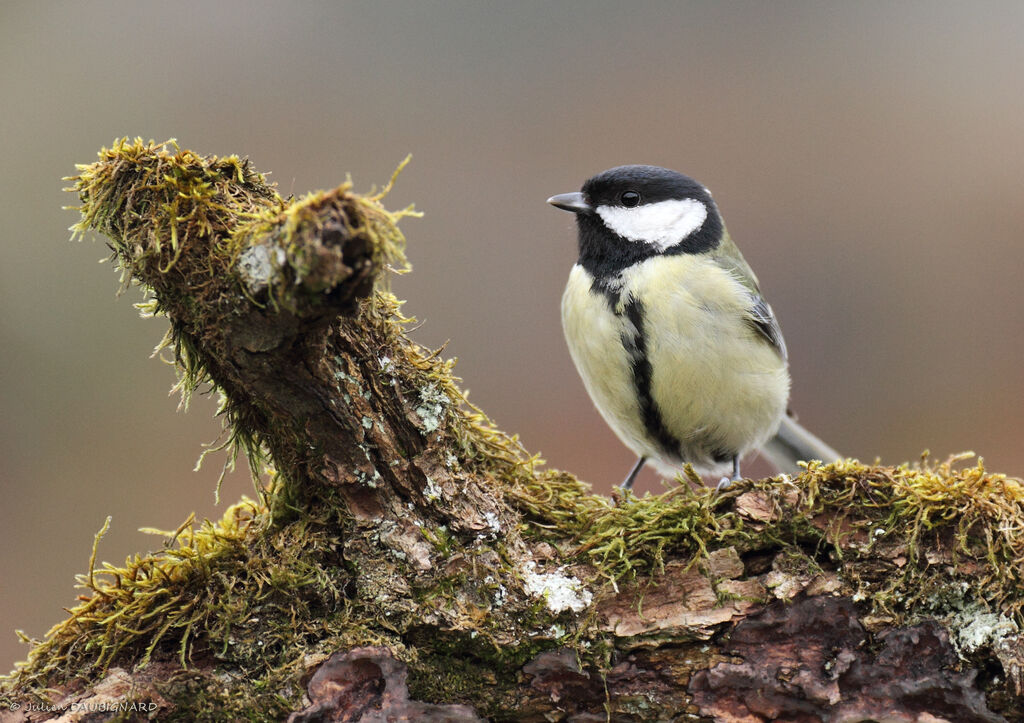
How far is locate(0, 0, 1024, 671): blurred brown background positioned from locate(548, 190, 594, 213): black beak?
147cm

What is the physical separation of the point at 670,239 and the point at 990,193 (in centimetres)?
297

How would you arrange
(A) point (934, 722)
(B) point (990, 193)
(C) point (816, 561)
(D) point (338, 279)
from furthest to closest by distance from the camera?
(B) point (990, 193) < (C) point (816, 561) < (A) point (934, 722) < (D) point (338, 279)

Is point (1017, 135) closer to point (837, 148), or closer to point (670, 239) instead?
point (837, 148)

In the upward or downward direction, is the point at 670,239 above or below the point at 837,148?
below

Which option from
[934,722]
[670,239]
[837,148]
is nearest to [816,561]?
[934,722]

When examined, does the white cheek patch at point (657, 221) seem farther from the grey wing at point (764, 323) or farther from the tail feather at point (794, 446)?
the tail feather at point (794, 446)

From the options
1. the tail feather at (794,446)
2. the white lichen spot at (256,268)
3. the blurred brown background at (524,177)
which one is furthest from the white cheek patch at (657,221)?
the blurred brown background at (524,177)

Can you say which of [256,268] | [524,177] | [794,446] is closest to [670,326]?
[794,446]

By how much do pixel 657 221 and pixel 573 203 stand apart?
0.24m

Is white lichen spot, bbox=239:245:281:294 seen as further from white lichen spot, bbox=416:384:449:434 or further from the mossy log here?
white lichen spot, bbox=416:384:449:434

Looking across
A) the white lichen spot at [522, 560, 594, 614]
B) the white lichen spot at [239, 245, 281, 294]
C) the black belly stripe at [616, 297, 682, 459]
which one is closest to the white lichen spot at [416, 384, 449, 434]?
the white lichen spot at [522, 560, 594, 614]

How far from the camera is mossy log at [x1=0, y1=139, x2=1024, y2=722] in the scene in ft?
4.70

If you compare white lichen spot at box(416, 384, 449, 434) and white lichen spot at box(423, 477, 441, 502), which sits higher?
white lichen spot at box(416, 384, 449, 434)

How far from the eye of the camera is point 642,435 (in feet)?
7.68
